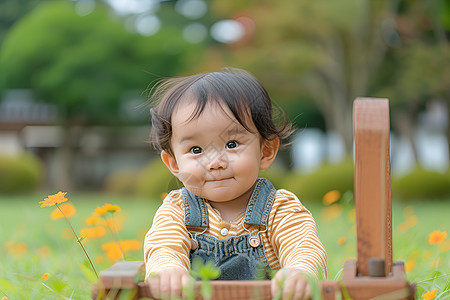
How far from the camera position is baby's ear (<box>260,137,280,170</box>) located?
1847 millimetres

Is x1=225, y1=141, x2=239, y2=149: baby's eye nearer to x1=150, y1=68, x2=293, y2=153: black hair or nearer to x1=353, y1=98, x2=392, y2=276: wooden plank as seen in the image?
x1=150, y1=68, x2=293, y2=153: black hair

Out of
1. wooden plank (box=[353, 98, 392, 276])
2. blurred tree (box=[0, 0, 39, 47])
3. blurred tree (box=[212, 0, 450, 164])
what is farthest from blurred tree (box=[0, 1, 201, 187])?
wooden plank (box=[353, 98, 392, 276])

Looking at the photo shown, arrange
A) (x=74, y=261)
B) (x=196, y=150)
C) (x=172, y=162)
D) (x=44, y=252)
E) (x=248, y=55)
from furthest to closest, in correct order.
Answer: (x=248, y=55), (x=44, y=252), (x=74, y=261), (x=172, y=162), (x=196, y=150)

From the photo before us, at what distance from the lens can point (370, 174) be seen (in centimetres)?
125

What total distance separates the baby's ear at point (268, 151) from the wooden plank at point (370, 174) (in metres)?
0.60

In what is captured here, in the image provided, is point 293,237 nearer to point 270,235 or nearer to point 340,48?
point 270,235

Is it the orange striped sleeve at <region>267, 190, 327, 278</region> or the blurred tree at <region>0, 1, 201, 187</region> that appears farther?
the blurred tree at <region>0, 1, 201, 187</region>

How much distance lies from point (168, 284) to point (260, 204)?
1.57ft

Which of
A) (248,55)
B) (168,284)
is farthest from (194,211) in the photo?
(248,55)

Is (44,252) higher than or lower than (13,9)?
lower

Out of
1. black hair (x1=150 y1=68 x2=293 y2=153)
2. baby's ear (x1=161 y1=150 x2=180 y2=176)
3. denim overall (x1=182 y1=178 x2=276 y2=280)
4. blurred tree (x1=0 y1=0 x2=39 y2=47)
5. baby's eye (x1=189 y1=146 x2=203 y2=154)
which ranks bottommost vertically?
denim overall (x1=182 y1=178 x2=276 y2=280)

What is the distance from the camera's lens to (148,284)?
136 cm

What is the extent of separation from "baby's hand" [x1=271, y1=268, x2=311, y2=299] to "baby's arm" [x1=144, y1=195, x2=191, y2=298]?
200 mm

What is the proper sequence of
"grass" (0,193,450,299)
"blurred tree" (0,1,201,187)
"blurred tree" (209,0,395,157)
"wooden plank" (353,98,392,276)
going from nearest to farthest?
"wooden plank" (353,98,392,276) < "grass" (0,193,450,299) < "blurred tree" (209,0,395,157) < "blurred tree" (0,1,201,187)
